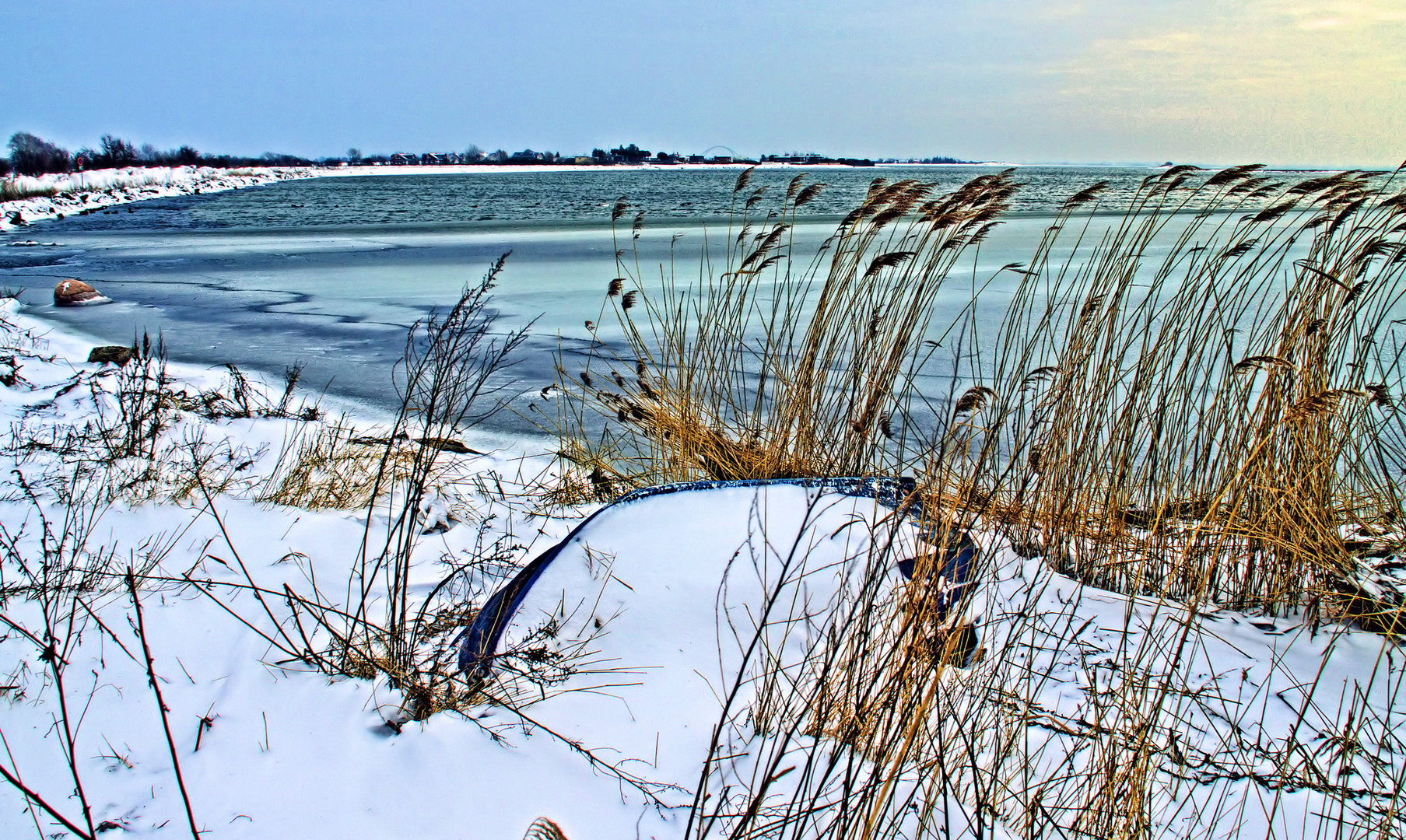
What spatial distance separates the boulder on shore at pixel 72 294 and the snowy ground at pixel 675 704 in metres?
6.73

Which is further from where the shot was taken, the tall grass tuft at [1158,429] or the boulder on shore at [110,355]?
the boulder on shore at [110,355]

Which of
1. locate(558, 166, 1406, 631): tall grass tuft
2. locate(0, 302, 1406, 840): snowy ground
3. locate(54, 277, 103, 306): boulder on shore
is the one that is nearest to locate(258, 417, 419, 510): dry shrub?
locate(0, 302, 1406, 840): snowy ground

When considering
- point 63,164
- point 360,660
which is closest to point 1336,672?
point 360,660

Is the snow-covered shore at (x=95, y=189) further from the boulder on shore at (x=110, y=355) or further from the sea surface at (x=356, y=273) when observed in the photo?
the boulder on shore at (x=110, y=355)

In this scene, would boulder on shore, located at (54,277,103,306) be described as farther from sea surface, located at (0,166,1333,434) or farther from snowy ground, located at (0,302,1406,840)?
snowy ground, located at (0,302,1406,840)

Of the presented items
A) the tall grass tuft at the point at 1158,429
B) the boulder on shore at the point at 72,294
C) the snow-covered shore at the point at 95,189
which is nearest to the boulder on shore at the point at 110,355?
the tall grass tuft at the point at 1158,429

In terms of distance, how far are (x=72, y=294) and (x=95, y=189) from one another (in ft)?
108

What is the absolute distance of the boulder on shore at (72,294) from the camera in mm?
7473

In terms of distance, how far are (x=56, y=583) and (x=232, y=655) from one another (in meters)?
0.52

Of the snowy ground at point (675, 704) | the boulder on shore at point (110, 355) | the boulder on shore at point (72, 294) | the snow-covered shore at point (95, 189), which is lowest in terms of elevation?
the snowy ground at point (675, 704)

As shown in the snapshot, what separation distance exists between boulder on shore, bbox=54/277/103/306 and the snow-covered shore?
44.2 feet

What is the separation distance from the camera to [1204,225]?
1231 cm

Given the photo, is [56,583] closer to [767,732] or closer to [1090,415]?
[767,732]

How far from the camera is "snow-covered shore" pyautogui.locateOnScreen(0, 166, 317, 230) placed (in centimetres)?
2111
